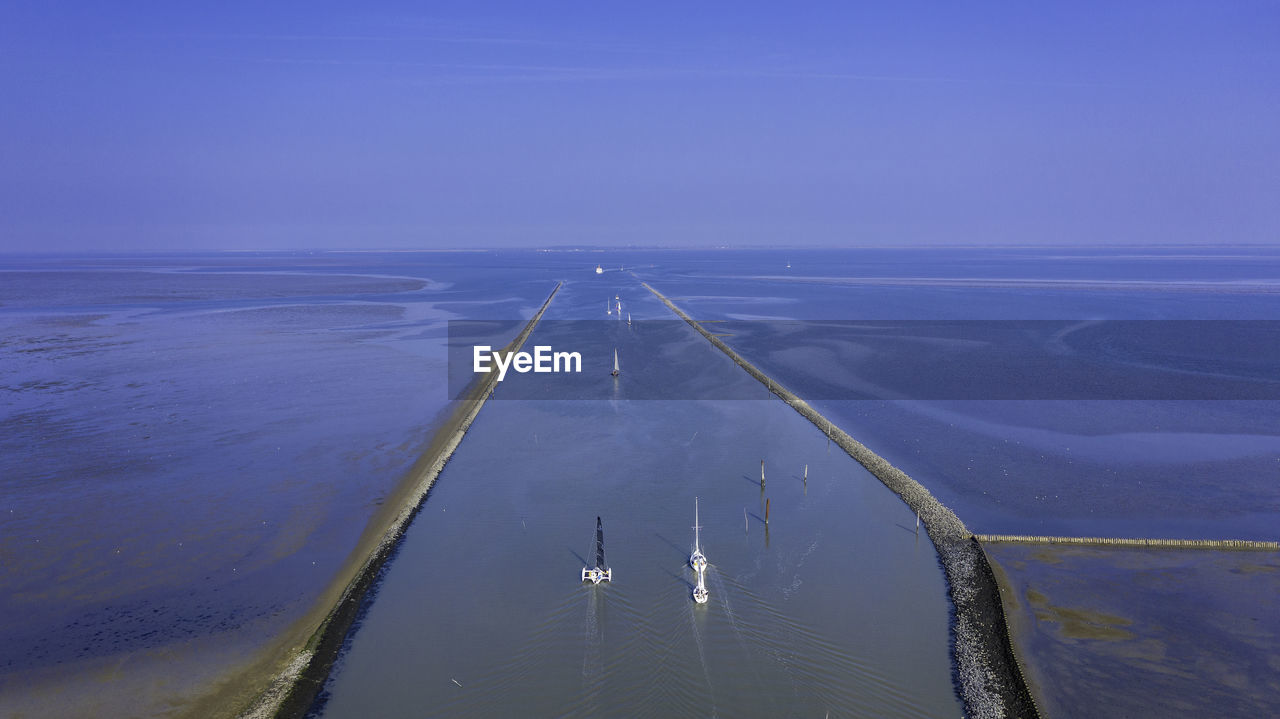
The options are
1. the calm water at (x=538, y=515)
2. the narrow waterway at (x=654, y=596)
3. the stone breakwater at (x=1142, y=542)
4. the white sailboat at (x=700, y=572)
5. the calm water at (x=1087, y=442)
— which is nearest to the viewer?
the narrow waterway at (x=654, y=596)

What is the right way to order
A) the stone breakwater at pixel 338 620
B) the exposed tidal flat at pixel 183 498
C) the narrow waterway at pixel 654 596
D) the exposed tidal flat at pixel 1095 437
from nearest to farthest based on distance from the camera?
the stone breakwater at pixel 338 620 < the narrow waterway at pixel 654 596 < the exposed tidal flat at pixel 183 498 < the exposed tidal flat at pixel 1095 437

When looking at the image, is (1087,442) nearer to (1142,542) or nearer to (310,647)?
(1142,542)

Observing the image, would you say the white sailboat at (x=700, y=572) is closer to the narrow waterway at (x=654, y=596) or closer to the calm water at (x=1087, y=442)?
the narrow waterway at (x=654, y=596)

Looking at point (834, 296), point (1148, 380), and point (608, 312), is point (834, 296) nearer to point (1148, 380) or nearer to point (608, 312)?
point (608, 312)

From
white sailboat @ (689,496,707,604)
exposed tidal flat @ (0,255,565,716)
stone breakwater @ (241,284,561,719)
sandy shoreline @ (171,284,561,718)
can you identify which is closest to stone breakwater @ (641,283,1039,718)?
white sailboat @ (689,496,707,604)

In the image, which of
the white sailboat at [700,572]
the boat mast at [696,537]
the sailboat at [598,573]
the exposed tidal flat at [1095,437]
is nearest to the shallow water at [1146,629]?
the exposed tidal flat at [1095,437]

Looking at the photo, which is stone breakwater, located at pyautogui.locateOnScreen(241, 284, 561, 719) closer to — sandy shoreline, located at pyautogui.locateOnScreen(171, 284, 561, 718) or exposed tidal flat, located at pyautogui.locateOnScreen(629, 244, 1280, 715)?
sandy shoreline, located at pyautogui.locateOnScreen(171, 284, 561, 718)
